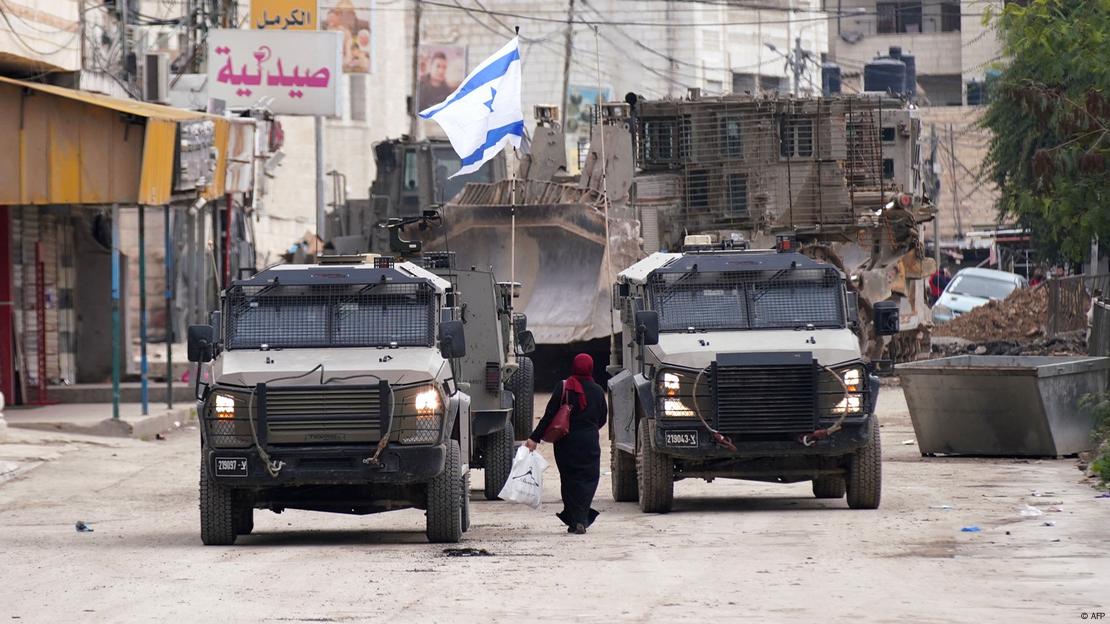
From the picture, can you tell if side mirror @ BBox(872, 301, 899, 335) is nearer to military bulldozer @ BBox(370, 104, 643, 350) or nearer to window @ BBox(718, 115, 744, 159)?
window @ BBox(718, 115, 744, 159)

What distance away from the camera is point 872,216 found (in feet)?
95.6

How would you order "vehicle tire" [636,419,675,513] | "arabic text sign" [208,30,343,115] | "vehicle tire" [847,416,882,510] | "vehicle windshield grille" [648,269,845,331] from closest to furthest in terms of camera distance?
"vehicle tire" [847,416,882,510] < "vehicle tire" [636,419,675,513] < "vehicle windshield grille" [648,269,845,331] < "arabic text sign" [208,30,343,115]

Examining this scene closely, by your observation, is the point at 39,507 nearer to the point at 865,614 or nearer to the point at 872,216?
the point at 865,614

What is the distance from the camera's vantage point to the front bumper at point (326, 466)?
538 inches

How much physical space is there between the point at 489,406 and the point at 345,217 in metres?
19.6

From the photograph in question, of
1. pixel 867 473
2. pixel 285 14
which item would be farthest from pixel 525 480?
pixel 285 14

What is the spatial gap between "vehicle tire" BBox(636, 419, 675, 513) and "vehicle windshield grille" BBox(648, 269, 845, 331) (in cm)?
103

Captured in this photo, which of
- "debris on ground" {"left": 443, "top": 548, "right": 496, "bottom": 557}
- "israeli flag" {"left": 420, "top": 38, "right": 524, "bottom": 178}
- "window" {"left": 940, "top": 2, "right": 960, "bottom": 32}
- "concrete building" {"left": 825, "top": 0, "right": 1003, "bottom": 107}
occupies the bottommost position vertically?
"debris on ground" {"left": 443, "top": 548, "right": 496, "bottom": 557}

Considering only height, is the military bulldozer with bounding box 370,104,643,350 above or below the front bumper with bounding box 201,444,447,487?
above

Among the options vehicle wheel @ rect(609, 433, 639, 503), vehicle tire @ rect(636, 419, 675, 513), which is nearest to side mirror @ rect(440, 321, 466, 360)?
vehicle tire @ rect(636, 419, 675, 513)

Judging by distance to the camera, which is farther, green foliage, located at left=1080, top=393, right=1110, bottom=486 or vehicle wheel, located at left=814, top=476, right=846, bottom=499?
green foliage, located at left=1080, top=393, right=1110, bottom=486

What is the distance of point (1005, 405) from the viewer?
20.6 metres

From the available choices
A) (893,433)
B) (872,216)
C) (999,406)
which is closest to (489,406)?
(999,406)

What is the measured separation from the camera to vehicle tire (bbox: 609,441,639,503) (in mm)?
17578
